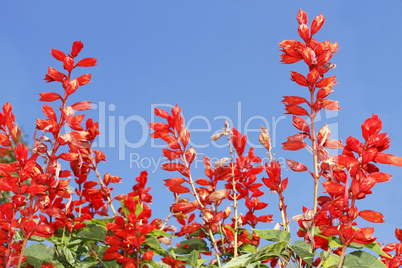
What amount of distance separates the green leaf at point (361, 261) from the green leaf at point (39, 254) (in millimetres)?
1609

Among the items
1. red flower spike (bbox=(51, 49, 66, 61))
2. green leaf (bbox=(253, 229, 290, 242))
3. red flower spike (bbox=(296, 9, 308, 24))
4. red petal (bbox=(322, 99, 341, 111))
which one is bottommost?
green leaf (bbox=(253, 229, 290, 242))

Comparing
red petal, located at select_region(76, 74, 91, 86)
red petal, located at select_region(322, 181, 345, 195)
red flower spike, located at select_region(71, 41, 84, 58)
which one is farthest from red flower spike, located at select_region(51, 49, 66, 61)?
red petal, located at select_region(322, 181, 345, 195)

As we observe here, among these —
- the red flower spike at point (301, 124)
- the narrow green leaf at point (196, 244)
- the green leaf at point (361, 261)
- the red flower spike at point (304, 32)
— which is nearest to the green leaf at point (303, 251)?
the green leaf at point (361, 261)

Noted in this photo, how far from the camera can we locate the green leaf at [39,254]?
253 centimetres

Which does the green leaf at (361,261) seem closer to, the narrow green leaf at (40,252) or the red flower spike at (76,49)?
the narrow green leaf at (40,252)

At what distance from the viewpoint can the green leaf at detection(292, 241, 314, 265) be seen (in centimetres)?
203

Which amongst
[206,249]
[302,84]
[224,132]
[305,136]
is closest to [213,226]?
[206,249]

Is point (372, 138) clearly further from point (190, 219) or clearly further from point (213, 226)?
point (190, 219)

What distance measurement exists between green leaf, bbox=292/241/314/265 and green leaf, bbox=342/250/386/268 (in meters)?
0.16

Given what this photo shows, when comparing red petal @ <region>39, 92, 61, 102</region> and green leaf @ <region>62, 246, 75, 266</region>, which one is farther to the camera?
green leaf @ <region>62, 246, 75, 266</region>

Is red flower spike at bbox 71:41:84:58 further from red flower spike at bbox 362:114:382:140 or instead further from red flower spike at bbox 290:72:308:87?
red flower spike at bbox 362:114:382:140

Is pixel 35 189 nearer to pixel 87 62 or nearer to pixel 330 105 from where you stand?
pixel 87 62

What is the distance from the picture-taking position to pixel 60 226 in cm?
297

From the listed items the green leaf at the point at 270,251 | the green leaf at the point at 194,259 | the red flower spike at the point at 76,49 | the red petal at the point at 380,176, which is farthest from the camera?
the red flower spike at the point at 76,49
